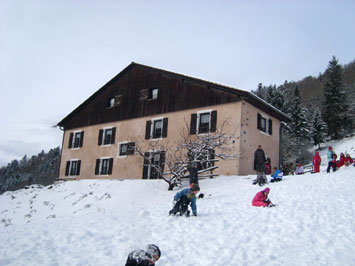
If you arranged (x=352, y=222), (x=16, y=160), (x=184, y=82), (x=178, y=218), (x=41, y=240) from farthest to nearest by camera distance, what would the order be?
(x=16, y=160)
(x=184, y=82)
(x=178, y=218)
(x=352, y=222)
(x=41, y=240)

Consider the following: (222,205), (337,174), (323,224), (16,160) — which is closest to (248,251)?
(323,224)

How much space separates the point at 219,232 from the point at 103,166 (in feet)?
66.4

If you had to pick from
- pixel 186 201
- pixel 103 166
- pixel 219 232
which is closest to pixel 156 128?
pixel 103 166

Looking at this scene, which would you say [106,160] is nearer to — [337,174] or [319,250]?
[337,174]

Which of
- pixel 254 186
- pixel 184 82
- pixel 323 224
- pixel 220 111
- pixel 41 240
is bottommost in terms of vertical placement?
pixel 41 240

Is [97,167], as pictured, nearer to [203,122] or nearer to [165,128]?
[165,128]

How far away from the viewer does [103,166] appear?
27.5 metres

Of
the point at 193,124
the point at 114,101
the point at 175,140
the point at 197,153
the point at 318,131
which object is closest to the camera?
the point at 197,153

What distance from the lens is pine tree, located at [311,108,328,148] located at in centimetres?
4803

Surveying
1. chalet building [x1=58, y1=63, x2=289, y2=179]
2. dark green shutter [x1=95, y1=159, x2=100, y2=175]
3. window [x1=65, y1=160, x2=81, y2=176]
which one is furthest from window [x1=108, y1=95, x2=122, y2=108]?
window [x1=65, y1=160, x2=81, y2=176]

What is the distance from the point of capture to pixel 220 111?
71.0 feet

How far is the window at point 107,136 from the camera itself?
2746 cm

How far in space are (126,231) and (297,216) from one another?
496cm

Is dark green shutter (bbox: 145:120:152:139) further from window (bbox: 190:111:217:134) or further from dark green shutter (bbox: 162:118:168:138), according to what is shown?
window (bbox: 190:111:217:134)
